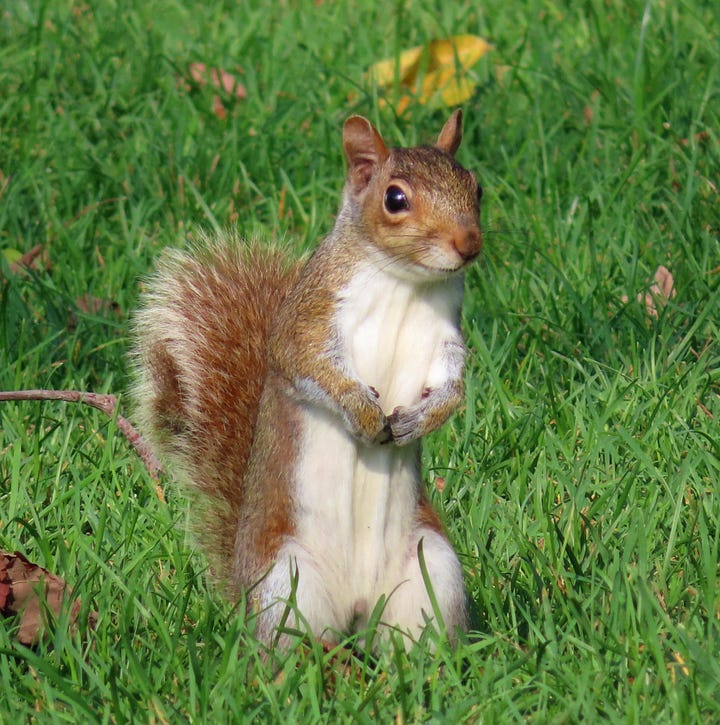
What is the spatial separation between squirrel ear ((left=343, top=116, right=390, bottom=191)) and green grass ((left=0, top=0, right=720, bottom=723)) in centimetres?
27

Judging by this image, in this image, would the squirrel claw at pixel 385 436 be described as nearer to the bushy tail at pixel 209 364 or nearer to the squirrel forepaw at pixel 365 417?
the squirrel forepaw at pixel 365 417

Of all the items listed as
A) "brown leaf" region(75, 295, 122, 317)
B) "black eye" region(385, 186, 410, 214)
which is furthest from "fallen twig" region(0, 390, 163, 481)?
"black eye" region(385, 186, 410, 214)

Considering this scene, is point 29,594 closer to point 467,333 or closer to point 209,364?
point 209,364

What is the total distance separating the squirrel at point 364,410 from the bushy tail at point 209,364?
12cm

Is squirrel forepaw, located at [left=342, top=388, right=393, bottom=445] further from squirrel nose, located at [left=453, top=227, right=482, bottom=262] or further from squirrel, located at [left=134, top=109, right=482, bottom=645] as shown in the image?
squirrel nose, located at [left=453, top=227, right=482, bottom=262]

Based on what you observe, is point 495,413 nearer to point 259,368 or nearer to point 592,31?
point 259,368

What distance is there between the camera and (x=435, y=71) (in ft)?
11.9

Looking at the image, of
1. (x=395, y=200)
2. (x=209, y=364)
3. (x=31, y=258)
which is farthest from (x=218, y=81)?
(x=395, y=200)

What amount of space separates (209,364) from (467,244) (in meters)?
0.56

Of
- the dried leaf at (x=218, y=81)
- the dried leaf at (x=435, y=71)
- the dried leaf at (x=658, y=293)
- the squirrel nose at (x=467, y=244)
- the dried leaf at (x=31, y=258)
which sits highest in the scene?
the squirrel nose at (x=467, y=244)

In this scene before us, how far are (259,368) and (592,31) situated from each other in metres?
1.87

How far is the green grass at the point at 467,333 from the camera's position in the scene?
1.78 m

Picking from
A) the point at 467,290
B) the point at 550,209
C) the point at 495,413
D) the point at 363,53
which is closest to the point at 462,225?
the point at 495,413

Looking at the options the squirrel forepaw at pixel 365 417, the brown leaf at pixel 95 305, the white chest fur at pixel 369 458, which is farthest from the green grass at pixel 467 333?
the squirrel forepaw at pixel 365 417
